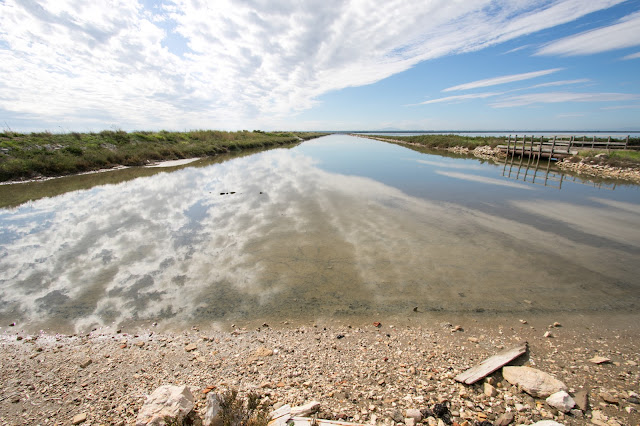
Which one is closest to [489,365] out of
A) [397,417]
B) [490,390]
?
[490,390]

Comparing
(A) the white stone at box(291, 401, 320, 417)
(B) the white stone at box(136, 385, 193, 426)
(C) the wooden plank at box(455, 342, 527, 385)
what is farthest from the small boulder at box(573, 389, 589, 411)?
(B) the white stone at box(136, 385, 193, 426)

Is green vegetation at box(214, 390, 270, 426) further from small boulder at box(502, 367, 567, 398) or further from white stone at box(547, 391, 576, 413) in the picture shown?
white stone at box(547, 391, 576, 413)

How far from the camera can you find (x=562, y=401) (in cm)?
295

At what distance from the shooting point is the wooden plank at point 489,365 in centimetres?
336

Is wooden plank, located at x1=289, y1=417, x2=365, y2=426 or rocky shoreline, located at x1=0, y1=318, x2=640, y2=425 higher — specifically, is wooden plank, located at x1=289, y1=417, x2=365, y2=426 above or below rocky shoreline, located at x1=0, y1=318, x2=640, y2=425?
above

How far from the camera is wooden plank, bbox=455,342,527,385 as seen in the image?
3355mm

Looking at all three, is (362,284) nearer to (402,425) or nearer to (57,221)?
(402,425)

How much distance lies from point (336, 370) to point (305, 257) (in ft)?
11.9

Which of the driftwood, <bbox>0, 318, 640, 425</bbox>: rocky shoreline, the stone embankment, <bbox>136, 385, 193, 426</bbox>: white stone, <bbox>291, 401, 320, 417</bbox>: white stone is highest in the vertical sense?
the stone embankment

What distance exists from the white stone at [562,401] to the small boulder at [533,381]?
10cm

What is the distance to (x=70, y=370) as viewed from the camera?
11.9 feet

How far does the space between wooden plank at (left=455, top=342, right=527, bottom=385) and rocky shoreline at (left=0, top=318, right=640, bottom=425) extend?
75 millimetres

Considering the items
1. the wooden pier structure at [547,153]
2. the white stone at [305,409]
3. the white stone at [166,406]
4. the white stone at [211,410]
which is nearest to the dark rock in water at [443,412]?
the white stone at [305,409]

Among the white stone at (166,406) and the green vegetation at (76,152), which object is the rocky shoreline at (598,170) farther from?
the green vegetation at (76,152)
